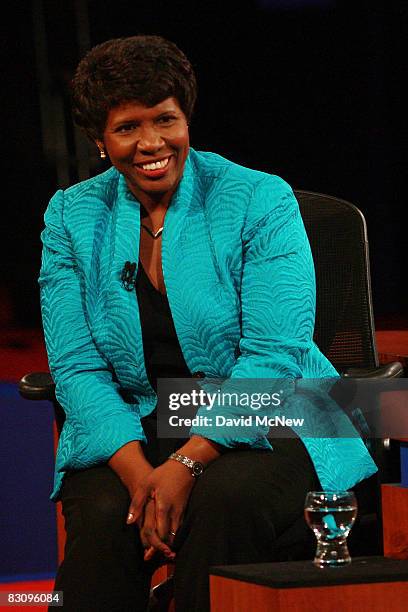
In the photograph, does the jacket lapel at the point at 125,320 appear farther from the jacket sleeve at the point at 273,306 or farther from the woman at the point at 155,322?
the jacket sleeve at the point at 273,306

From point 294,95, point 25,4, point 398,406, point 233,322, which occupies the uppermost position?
point 25,4

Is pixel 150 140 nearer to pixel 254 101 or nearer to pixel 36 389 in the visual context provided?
pixel 36 389

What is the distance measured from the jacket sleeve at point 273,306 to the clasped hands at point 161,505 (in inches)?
3.8

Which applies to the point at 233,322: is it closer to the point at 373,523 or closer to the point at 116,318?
the point at 116,318

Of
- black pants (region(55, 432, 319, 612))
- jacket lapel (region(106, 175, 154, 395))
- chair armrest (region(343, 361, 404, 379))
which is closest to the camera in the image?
black pants (region(55, 432, 319, 612))

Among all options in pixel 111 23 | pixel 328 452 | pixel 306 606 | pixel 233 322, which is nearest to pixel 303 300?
pixel 233 322

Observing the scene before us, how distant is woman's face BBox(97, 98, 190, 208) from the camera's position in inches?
77.7

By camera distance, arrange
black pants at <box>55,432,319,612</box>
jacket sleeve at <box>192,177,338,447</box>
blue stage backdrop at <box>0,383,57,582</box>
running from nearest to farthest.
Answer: black pants at <box>55,432,319,612</box>, jacket sleeve at <box>192,177,338,447</box>, blue stage backdrop at <box>0,383,57,582</box>

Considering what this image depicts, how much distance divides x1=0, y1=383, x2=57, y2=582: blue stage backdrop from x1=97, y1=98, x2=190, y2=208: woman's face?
1.26m

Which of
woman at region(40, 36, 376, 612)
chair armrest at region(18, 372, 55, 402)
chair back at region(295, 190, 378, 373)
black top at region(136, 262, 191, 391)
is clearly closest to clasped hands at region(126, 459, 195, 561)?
woman at region(40, 36, 376, 612)

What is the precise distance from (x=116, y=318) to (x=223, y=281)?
0.20 metres

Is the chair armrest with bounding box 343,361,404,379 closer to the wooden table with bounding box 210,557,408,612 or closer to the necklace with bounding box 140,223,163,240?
the necklace with bounding box 140,223,163,240

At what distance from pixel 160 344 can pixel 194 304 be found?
10 centimetres

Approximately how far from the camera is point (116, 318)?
200 centimetres
